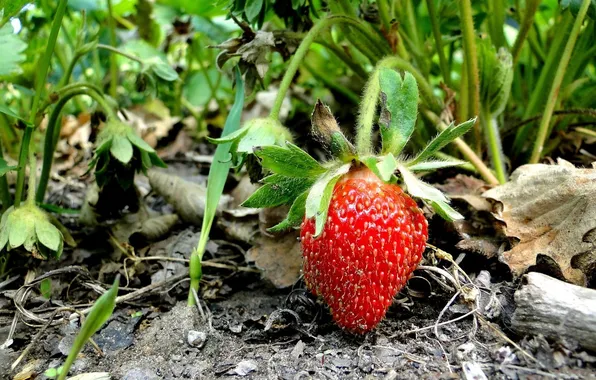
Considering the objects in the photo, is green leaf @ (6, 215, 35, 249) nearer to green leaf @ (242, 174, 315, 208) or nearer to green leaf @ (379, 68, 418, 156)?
green leaf @ (242, 174, 315, 208)

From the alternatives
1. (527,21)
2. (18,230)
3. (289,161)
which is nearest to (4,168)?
(18,230)

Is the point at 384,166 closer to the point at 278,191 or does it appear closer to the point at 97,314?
the point at 278,191

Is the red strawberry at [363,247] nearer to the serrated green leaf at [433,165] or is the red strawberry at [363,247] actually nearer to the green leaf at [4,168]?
the serrated green leaf at [433,165]

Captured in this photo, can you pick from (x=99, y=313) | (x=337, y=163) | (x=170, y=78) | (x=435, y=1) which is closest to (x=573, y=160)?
(x=435, y=1)

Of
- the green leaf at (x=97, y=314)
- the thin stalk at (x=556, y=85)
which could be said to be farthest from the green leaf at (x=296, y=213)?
the thin stalk at (x=556, y=85)

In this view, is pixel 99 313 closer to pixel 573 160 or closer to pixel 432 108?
pixel 432 108
